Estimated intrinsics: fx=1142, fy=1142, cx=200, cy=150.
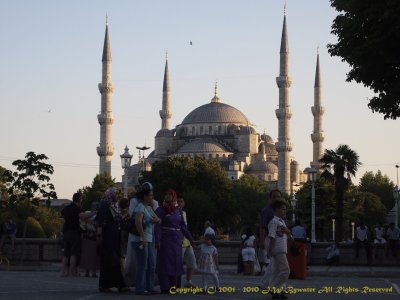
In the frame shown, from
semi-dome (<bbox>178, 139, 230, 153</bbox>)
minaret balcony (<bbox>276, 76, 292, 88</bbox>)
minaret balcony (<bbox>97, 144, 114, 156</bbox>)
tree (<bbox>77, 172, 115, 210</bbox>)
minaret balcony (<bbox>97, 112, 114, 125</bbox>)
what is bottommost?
tree (<bbox>77, 172, 115, 210</bbox>)

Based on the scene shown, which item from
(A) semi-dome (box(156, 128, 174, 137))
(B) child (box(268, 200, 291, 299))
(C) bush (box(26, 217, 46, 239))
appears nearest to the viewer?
(B) child (box(268, 200, 291, 299))

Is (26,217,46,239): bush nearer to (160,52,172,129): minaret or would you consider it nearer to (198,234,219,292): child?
(198,234,219,292): child

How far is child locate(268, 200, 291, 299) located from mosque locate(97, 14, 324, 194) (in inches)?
4118

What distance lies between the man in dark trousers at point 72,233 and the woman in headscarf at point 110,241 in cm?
333

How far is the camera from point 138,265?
14.5 m

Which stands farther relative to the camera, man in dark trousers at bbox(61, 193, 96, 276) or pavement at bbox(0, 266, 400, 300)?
man in dark trousers at bbox(61, 193, 96, 276)

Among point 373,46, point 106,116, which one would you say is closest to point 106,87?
point 106,116

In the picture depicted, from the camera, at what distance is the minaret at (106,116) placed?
11731 cm

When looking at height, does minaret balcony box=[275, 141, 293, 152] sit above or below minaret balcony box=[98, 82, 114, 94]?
below

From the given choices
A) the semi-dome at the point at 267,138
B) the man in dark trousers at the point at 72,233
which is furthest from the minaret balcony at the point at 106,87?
the man in dark trousers at the point at 72,233

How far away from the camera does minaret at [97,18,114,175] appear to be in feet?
385

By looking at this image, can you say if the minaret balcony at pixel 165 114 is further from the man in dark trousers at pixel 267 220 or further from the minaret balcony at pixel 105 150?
the man in dark trousers at pixel 267 220

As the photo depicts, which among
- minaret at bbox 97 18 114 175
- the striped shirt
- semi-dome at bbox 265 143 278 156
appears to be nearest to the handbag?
the striped shirt

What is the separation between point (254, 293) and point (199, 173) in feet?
230
